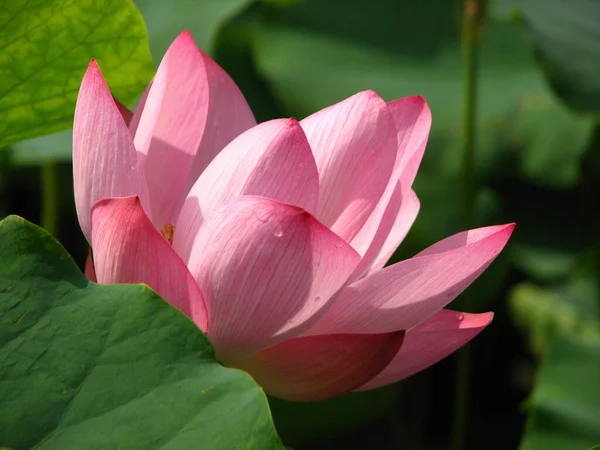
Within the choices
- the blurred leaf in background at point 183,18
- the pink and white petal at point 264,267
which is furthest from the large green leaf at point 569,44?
the pink and white petal at point 264,267

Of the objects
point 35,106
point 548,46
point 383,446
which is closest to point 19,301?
point 35,106

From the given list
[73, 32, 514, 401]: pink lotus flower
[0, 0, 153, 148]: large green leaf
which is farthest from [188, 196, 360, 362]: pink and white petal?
[0, 0, 153, 148]: large green leaf

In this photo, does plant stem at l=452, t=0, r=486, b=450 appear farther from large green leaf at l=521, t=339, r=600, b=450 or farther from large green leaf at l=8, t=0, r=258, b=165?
large green leaf at l=8, t=0, r=258, b=165

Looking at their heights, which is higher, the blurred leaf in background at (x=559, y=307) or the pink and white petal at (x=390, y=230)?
the pink and white petal at (x=390, y=230)

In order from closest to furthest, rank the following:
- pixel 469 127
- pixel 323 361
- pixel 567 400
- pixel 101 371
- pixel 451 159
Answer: pixel 101 371 → pixel 323 361 → pixel 567 400 → pixel 469 127 → pixel 451 159

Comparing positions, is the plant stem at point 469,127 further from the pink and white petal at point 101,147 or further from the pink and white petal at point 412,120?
the pink and white petal at point 101,147

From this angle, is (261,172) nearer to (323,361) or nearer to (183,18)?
(323,361)

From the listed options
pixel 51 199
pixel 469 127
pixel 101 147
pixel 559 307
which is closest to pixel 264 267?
pixel 101 147
